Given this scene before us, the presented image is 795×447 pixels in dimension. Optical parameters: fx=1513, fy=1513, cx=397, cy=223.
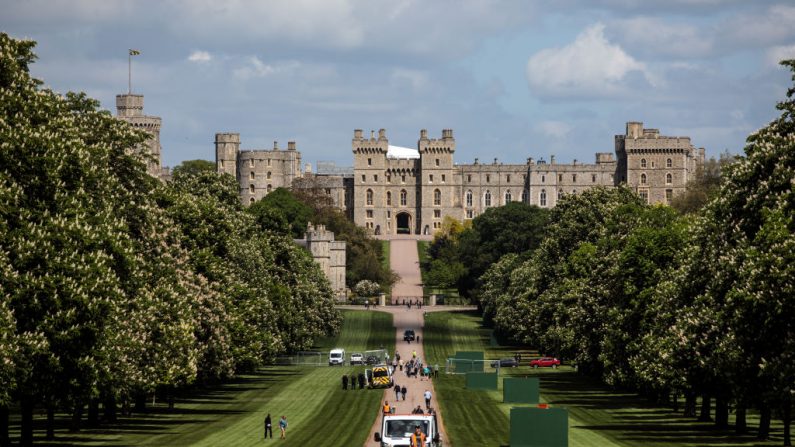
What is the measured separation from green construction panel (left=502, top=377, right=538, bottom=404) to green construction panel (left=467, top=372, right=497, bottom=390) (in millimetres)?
12220

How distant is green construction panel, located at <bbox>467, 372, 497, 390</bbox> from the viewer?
88250 mm

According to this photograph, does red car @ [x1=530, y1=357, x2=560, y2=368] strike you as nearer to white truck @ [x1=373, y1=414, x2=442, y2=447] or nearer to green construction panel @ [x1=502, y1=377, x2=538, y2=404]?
green construction panel @ [x1=502, y1=377, x2=538, y2=404]

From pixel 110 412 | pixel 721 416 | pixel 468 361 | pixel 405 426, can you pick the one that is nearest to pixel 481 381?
pixel 468 361

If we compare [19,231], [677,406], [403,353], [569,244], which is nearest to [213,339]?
[677,406]

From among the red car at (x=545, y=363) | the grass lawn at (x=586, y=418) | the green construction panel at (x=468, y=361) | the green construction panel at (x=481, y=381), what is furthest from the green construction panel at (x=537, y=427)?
the red car at (x=545, y=363)

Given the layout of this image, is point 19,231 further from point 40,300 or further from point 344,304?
point 344,304

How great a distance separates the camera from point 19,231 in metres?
43.9

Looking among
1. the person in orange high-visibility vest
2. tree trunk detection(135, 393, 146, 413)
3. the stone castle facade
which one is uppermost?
the stone castle facade

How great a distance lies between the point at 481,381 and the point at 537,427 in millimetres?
38803

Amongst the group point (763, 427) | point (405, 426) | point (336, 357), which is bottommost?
point (336, 357)

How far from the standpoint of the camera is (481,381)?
290 feet

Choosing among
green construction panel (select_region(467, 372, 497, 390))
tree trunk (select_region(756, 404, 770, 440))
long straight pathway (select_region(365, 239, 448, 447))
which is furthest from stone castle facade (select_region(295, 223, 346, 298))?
tree trunk (select_region(756, 404, 770, 440))

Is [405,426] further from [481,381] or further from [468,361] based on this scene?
[468,361]

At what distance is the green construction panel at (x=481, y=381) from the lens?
88.2m
